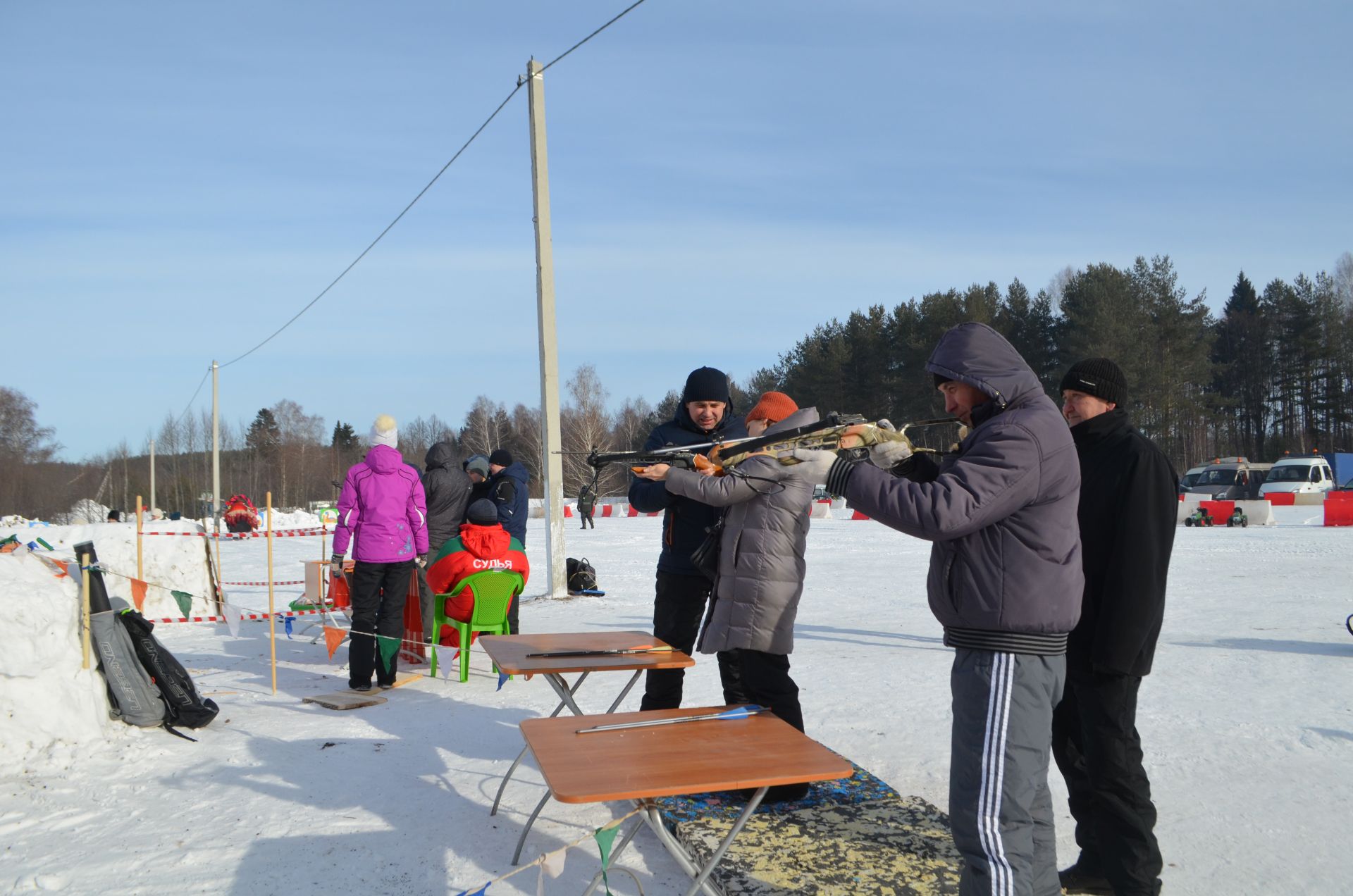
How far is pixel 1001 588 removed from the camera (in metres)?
2.44

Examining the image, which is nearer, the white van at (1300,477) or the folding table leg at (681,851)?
the folding table leg at (681,851)

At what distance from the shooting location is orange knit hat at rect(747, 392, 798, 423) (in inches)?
161

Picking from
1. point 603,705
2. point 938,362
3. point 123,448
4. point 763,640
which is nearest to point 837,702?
point 603,705

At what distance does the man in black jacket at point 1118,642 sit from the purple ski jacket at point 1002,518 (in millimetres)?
597

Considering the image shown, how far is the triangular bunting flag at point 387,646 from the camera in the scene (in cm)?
644

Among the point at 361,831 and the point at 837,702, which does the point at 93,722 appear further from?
the point at 837,702

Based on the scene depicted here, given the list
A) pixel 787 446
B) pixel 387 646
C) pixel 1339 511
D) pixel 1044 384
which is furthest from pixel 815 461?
pixel 1044 384

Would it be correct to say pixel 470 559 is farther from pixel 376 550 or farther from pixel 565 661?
pixel 565 661

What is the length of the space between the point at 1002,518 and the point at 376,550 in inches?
195

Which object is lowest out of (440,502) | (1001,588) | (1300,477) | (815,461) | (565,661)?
(565,661)

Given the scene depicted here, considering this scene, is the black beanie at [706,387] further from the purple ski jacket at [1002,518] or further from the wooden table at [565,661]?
the purple ski jacket at [1002,518]

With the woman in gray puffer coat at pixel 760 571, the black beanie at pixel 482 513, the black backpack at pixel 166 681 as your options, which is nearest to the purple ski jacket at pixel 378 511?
the black beanie at pixel 482 513

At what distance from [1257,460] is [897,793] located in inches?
2294

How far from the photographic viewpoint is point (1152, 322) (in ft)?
130
